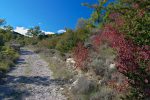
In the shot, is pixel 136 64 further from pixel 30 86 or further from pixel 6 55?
pixel 6 55

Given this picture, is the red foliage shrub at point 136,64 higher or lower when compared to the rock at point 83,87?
higher

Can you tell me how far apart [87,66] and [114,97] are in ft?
22.2

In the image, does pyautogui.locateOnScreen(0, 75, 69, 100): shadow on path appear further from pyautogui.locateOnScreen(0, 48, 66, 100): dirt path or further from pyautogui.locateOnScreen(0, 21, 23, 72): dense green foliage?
pyautogui.locateOnScreen(0, 21, 23, 72): dense green foliage

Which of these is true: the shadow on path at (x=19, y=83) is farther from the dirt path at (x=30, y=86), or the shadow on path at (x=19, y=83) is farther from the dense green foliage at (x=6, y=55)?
the dense green foliage at (x=6, y=55)

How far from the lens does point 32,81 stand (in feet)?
57.3

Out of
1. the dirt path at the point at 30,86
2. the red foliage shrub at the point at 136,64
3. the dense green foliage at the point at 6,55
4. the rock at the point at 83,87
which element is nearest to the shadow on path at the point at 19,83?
the dirt path at the point at 30,86

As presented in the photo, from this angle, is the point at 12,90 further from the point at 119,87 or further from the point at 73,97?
the point at 119,87

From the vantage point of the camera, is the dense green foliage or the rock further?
the dense green foliage

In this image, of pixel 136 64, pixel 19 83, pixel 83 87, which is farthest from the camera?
pixel 19 83

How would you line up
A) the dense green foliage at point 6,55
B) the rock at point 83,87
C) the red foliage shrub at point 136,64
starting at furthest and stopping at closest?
1. the dense green foliage at point 6,55
2. the rock at point 83,87
3. the red foliage shrub at point 136,64

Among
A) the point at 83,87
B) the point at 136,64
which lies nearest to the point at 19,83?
the point at 83,87

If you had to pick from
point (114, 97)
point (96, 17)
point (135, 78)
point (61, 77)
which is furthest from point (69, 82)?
point (96, 17)

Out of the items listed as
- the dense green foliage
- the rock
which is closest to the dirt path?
the rock

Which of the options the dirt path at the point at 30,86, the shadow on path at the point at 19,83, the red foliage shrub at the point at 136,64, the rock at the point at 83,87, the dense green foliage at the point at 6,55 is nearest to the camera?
the red foliage shrub at the point at 136,64
